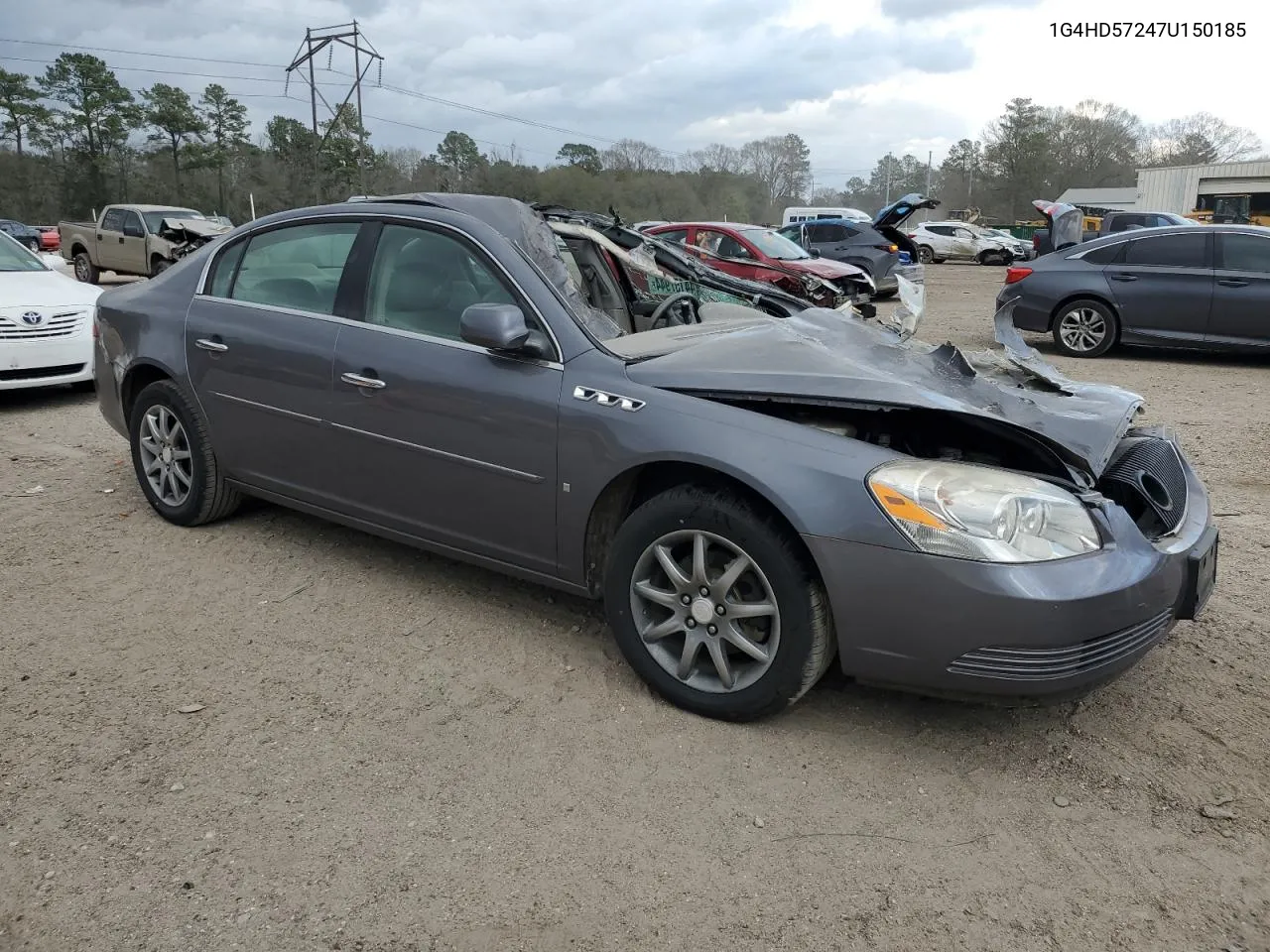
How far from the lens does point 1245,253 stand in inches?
378

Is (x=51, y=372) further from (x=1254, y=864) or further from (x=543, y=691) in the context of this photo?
(x=1254, y=864)

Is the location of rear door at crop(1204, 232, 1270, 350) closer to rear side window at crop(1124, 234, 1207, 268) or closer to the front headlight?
rear side window at crop(1124, 234, 1207, 268)

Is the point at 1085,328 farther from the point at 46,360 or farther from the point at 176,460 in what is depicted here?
the point at 46,360

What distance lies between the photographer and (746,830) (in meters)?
2.51

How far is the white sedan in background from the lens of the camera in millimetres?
7355

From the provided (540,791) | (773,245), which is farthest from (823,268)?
(540,791)

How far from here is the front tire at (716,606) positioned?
2.75 metres

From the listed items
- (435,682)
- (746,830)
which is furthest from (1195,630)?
(435,682)

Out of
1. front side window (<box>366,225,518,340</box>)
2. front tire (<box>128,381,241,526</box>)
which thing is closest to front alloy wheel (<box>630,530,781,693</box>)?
front side window (<box>366,225,518,340</box>)

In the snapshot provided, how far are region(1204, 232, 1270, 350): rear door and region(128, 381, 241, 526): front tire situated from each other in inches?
378

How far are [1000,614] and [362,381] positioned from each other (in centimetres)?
242

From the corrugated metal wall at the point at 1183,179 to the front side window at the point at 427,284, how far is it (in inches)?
2385

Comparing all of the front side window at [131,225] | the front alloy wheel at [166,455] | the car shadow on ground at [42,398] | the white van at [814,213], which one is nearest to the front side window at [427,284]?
the front alloy wheel at [166,455]


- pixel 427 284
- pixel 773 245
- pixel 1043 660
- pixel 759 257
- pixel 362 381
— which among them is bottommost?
pixel 1043 660
